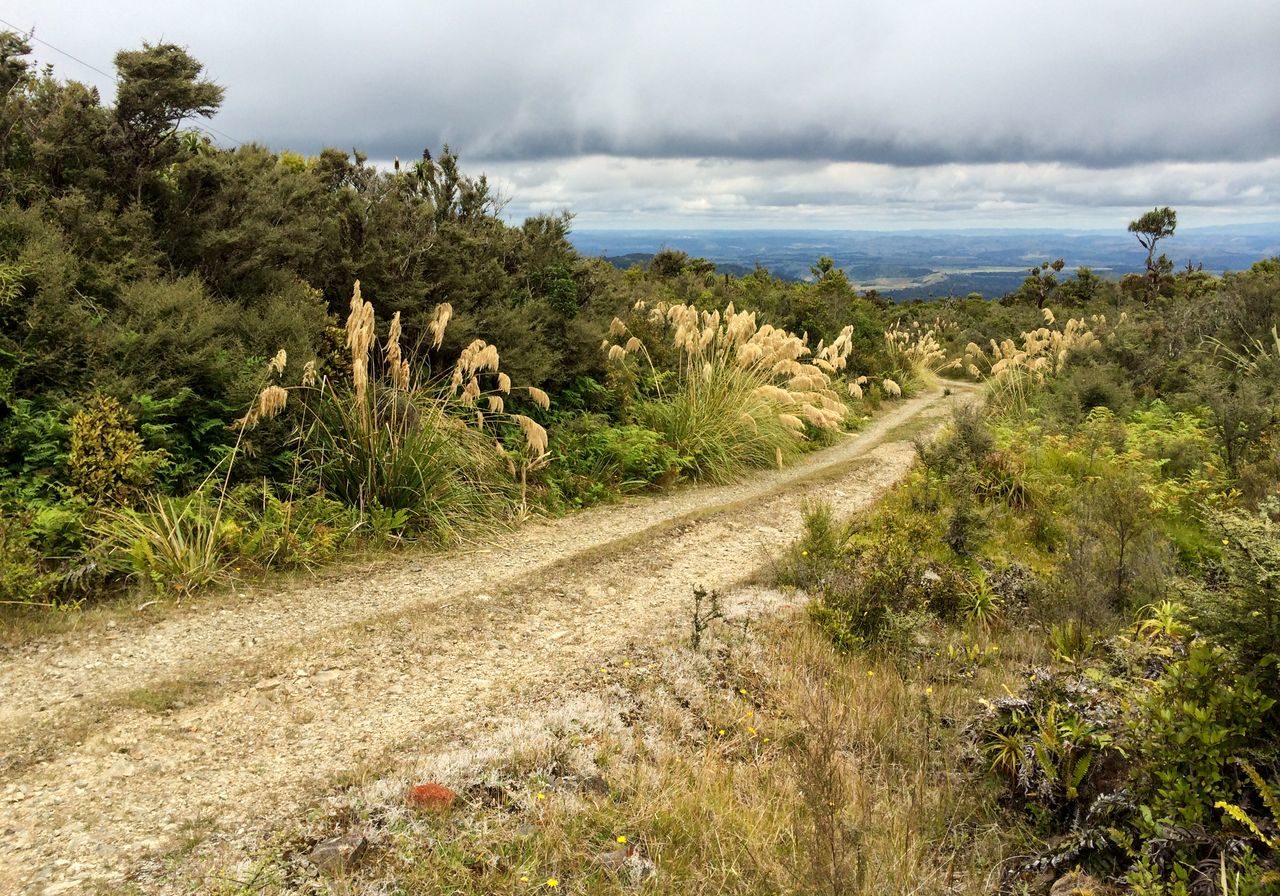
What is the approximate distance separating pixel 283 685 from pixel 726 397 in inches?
300

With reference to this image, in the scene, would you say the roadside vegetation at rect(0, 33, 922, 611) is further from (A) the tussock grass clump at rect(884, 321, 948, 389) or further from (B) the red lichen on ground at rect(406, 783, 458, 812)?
(A) the tussock grass clump at rect(884, 321, 948, 389)

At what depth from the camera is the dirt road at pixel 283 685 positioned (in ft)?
10.7

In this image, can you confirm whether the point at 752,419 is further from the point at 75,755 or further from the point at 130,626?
the point at 75,755

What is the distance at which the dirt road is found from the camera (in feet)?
10.7

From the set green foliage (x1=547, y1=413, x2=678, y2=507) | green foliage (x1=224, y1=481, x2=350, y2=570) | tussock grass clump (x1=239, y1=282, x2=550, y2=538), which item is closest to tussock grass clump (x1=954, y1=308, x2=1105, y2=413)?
green foliage (x1=547, y1=413, x2=678, y2=507)

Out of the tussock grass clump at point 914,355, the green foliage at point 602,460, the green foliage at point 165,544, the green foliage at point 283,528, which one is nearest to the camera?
the green foliage at point 165,544

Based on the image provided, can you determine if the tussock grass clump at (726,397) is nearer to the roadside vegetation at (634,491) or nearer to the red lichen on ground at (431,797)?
the roadside vegetation at (634,491)

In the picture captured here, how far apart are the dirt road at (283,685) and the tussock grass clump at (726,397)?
294 cm

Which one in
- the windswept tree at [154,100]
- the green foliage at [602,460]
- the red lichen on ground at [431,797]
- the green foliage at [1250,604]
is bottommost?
the red lichen on ground at [431,797]

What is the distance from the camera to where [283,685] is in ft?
14.7

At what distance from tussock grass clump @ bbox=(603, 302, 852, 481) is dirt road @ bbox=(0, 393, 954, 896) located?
2941mm

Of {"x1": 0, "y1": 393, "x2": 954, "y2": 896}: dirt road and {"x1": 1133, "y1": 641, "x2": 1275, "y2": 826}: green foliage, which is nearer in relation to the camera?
{"x1": 1133, "y1": 641, "x2": 1275, "y2": 826}: green foliage

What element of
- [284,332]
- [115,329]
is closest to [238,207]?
[284,332]

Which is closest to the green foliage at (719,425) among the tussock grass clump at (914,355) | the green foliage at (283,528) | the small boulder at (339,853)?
the green foliage at (283,528)
